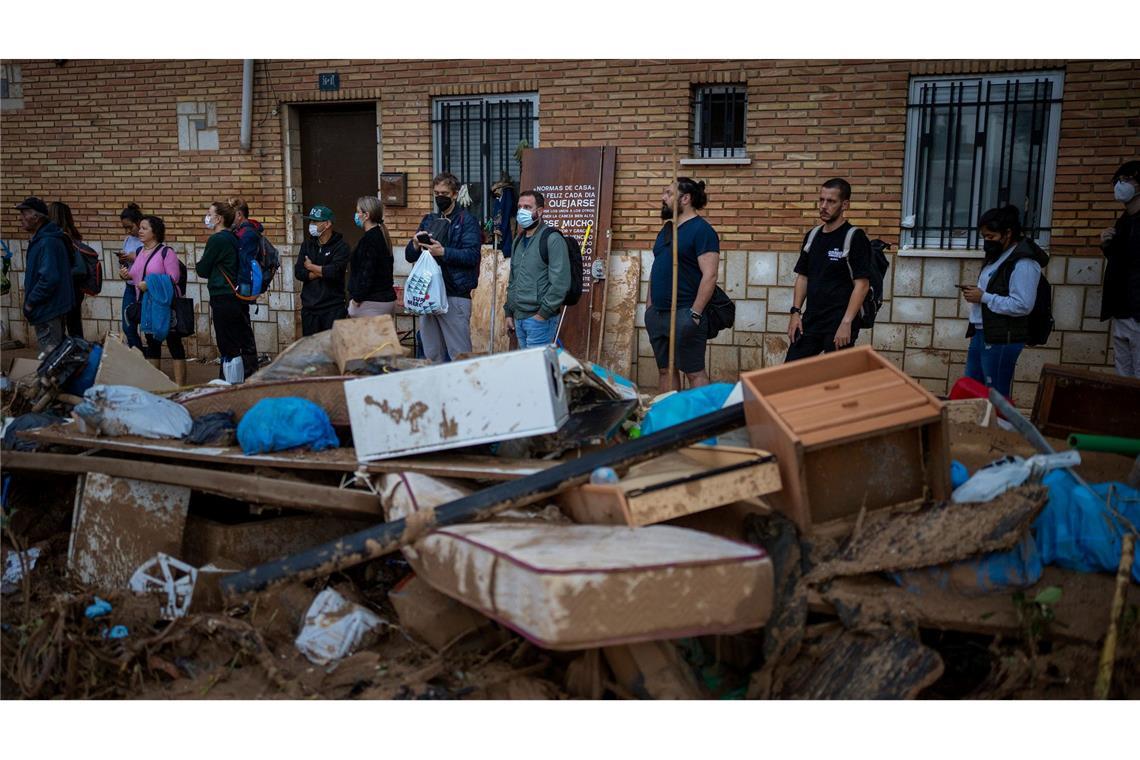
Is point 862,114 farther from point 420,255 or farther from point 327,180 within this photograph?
point 327,180

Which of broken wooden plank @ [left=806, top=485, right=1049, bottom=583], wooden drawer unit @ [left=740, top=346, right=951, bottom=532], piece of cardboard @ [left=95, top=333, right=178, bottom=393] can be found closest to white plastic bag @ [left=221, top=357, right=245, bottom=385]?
piece of cardboard @ [left=95, top=333, right=178, bottom=393]

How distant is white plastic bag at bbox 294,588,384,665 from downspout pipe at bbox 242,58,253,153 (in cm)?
777

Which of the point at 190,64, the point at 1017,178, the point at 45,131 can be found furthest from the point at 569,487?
the point at 45,131

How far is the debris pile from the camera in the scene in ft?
11.3

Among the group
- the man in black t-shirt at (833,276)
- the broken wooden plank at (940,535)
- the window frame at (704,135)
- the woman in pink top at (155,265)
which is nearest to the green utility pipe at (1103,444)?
the broken wooden plank at (940,535)

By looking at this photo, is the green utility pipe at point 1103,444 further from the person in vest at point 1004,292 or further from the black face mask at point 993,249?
the black face mask at point 993,249

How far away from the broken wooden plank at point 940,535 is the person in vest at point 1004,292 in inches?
102

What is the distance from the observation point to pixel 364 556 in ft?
12.8

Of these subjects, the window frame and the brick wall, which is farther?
the window frame

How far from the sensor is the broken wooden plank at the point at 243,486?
173 inches

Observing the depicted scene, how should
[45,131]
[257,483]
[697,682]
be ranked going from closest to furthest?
[697,682] → [257,483] → [45,131]

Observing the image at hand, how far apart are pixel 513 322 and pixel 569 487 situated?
151 inches

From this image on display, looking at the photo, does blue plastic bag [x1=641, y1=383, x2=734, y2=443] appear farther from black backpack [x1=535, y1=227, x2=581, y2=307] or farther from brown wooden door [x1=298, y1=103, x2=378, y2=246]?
brown wooden door [x1=298, y1=103, x2=378, y2=246]

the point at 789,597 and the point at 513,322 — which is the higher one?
the point at 513,322
